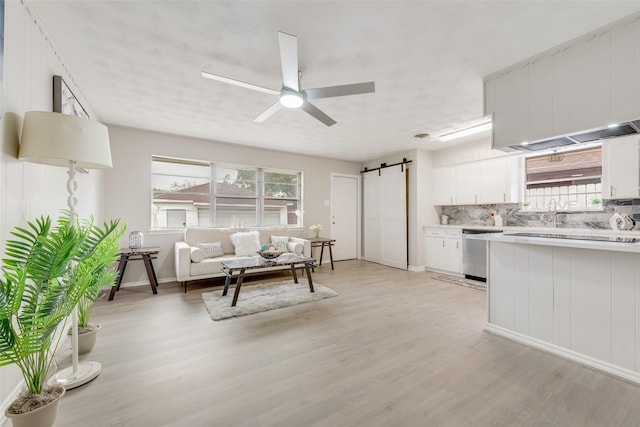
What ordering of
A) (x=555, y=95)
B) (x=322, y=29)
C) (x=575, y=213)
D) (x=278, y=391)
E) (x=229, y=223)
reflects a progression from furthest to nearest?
(x=229, y=223) < (x=575, y=213) < (x=555, y=95) < (x=322, y=29) < (x=278, y=391)

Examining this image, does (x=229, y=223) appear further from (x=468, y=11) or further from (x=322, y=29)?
(x=468, y=11)

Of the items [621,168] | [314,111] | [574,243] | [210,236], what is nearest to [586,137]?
[574,243]

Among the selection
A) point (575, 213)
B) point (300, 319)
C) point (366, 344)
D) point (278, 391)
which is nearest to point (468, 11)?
point (366, 344)

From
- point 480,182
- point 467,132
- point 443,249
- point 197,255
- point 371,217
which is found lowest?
point 443,249

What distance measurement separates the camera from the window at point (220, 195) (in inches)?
179

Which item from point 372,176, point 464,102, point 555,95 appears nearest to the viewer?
point 555,95

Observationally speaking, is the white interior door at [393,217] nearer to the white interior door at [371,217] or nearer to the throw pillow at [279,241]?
the white interior door at [371,217]

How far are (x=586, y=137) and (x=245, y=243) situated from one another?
4.51 meters

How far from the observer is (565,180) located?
4031 mm

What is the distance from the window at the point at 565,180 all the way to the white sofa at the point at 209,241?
13.2 ft

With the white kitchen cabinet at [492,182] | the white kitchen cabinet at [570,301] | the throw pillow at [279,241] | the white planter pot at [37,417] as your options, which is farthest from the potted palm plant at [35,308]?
the white kitchen cabinet at [492,182]

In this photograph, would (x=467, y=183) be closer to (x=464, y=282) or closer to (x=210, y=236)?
(x=464, y=282)

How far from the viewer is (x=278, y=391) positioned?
1.70 m

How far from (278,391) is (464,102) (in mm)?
3546
